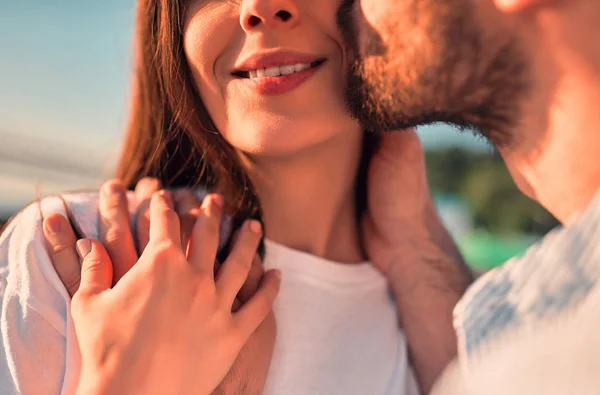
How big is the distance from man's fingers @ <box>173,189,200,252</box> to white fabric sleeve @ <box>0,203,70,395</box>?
8.8 inches

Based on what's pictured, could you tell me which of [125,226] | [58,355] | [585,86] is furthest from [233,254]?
[585,86]

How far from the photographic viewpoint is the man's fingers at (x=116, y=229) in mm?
971

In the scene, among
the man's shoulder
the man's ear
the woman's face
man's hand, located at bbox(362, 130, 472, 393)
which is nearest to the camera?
the man's shoulder

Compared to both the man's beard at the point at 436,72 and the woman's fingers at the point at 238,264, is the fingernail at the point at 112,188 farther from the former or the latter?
the man's beard at the point at 436,72

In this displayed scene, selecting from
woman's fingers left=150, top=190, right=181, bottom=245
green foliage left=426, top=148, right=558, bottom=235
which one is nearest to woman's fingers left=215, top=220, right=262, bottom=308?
woman's fingers left=150, top=190, right=181, bottom=245

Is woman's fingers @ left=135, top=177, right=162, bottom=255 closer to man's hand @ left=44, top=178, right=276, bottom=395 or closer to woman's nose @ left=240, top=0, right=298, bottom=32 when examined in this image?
man's hand @ left=44, top=178, right=276, bottom=395

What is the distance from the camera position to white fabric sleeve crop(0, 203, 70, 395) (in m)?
0.85

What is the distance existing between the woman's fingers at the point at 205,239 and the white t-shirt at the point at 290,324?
0.17 meters

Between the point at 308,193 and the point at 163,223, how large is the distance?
1.32 ft

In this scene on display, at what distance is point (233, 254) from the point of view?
1.04m

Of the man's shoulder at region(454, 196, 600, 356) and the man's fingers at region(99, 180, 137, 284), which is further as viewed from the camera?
the man's fingers at region(99, 180, 137, 284)

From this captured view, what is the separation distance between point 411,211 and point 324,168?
0.24 meters

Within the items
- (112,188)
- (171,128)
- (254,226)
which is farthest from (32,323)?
(171,128)

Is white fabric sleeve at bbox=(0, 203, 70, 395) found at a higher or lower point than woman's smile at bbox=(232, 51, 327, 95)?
lower
